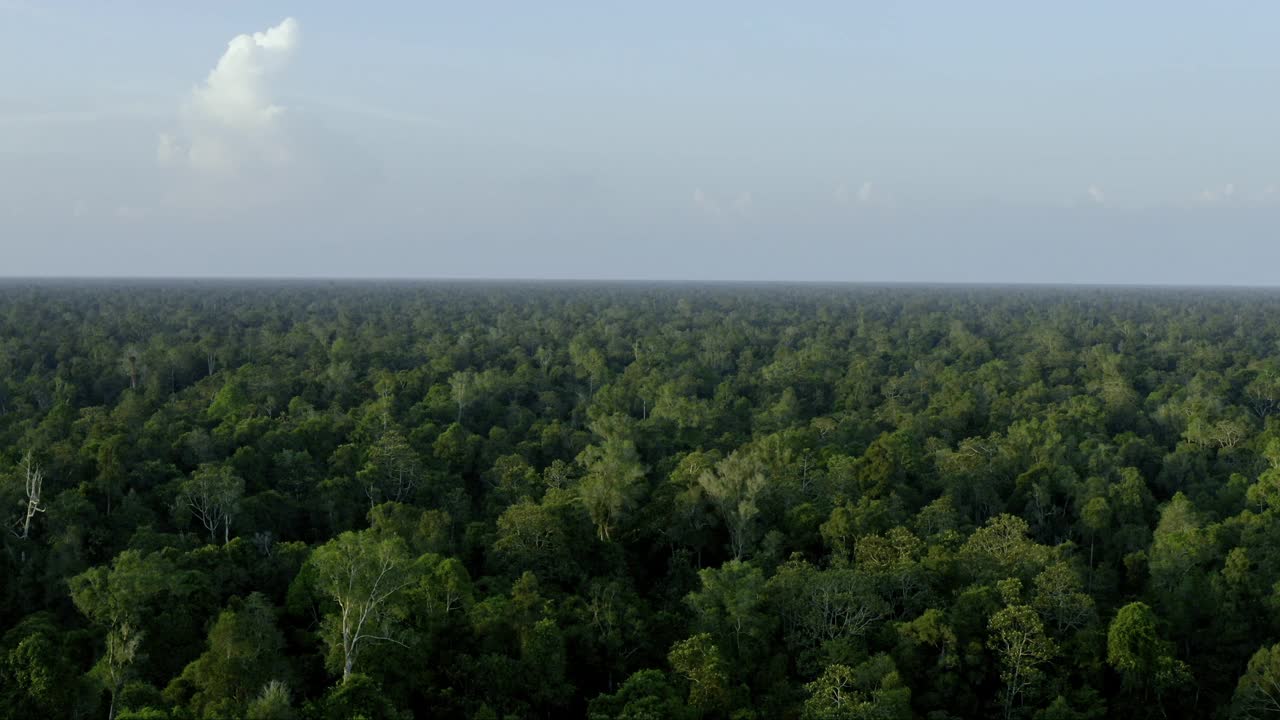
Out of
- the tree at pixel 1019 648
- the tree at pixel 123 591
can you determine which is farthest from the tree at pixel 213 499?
the tree at pixel 1019 648

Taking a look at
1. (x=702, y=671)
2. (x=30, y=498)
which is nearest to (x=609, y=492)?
(x=702, y=671)

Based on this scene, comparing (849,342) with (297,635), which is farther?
(849,342)

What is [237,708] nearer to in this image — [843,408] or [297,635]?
[297,635]

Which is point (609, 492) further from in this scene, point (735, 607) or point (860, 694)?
point (860, 694)

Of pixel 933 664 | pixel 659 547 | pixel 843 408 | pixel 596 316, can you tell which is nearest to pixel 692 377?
pixel 843 408

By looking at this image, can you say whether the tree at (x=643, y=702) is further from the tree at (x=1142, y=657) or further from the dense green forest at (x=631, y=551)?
the tree at (x=1142, y=657)

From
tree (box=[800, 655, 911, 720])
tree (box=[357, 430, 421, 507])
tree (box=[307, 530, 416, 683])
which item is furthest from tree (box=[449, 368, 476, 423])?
tree (box=[800, 655, 911, 720])
